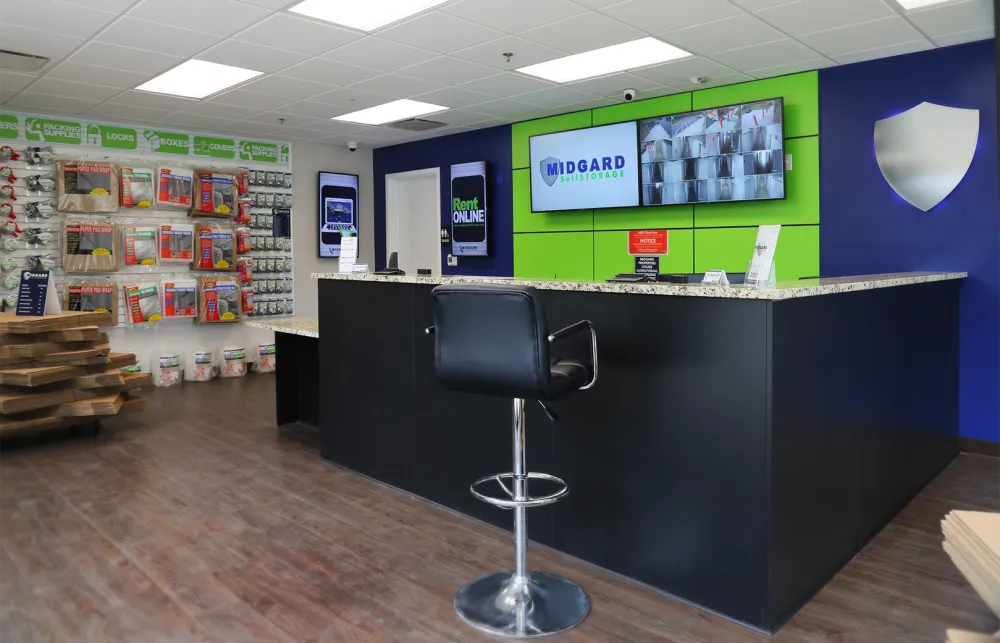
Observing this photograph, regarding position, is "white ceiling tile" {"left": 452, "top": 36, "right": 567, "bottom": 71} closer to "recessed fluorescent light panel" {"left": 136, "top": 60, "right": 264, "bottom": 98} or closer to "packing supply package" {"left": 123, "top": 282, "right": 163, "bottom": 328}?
"recessed fluorescent light panel" {"left": 136, "top": 60, "right": 264, "bottom": 98}

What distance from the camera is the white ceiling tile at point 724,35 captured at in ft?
13.7

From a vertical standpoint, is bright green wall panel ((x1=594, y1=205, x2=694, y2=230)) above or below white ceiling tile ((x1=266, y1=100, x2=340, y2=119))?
below

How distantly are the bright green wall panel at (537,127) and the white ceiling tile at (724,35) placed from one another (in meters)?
1.95

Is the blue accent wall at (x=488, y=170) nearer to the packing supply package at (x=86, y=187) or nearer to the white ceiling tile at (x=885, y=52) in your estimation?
the packing supply package at (x=86, y=187)

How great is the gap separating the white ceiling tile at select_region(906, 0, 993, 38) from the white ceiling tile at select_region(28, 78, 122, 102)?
18.5ft

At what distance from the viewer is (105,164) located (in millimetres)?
6754

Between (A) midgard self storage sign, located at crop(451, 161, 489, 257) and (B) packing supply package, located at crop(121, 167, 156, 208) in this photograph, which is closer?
(B) packing supply package, located at crop(121, 167, 156, 208)

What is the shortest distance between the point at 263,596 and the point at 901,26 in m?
4.53

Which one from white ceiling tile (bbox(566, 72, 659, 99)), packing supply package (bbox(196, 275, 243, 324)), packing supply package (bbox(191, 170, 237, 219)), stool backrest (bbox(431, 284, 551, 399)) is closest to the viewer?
stool backrest (bbox(431, 284, 551, 399))

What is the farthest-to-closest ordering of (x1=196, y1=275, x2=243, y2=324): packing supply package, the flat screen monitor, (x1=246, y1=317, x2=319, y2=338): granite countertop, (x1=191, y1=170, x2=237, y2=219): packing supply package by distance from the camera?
(x1=196, y1=275, x2=243, y2=324): packing supply package → (x1=191, y1=170, x2=237, y2=219): packing supply package → the flat screen monitor → (x1=246, y1=317, x2=319, y2=338): granite countertop

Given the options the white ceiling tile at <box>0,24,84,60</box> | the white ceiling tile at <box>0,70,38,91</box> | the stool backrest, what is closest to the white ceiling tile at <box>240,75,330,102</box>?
Answer: the white ceiling tile at <box>0,24,84,60</box>

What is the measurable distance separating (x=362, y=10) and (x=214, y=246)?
13.8 feet

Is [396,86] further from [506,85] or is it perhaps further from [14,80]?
[14,80]

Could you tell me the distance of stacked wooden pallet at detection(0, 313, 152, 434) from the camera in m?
4.65
